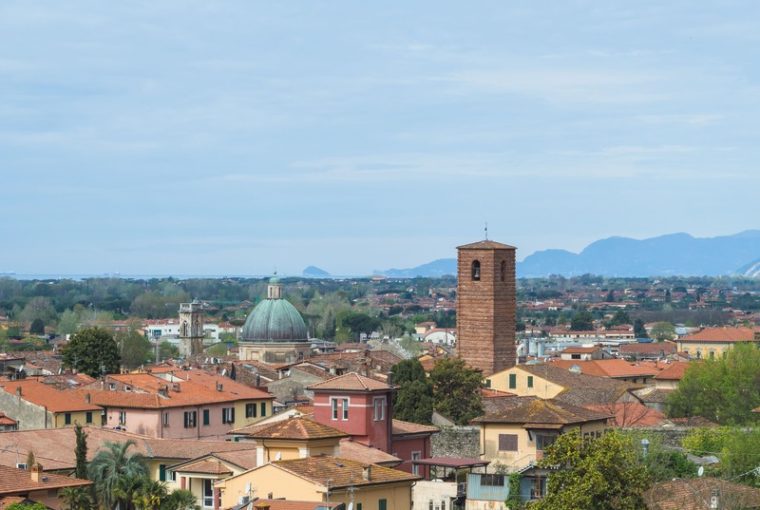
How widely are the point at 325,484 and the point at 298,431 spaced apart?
471cm

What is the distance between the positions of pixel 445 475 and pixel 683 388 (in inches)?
769

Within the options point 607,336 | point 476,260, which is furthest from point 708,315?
point 476,260

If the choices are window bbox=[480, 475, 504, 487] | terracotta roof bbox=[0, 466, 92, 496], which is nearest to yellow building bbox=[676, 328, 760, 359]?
window bbox=[480, 475, 504, 487]

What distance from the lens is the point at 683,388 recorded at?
6041 centimetres

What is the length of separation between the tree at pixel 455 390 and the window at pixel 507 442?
41.4 feet

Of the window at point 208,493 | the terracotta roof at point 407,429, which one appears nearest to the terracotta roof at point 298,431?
the window at point 208,493

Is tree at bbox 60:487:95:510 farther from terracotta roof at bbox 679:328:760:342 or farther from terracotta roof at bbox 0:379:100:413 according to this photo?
terracotta roof at bbox 679:328:760:342

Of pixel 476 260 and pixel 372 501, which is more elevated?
pixel 476 260

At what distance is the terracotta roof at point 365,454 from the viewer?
38.0 meters

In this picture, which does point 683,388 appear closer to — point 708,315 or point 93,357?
point 93,357

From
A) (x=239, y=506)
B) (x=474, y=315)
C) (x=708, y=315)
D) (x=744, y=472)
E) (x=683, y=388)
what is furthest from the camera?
(x=708, y=315)

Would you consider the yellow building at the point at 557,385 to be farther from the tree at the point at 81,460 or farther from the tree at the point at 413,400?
the tree at the point at 81,460

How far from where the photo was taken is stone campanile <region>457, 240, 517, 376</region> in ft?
239

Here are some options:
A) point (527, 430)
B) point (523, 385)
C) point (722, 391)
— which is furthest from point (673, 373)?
point (527, 430)
